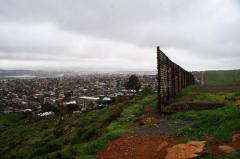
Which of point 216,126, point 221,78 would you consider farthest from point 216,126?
point 221,78

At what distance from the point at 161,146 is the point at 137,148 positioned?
61cm

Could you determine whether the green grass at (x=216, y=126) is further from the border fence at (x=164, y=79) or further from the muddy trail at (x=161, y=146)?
the border fence at (x=164, y=79)

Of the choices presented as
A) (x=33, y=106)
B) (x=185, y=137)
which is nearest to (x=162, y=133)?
(x=185, y=137)

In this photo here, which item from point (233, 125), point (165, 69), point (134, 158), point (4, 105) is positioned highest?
point (165, 69)

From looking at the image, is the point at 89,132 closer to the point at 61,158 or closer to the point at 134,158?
the point at 61,158

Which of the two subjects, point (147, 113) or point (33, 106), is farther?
point (33, 106)

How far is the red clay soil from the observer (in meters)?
8.80

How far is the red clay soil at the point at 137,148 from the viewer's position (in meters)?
8.80

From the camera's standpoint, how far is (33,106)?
78812mm

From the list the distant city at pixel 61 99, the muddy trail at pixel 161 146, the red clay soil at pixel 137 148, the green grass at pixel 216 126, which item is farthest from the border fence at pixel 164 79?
the distant city at pixel 61 99

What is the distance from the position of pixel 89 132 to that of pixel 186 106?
12.6 ft

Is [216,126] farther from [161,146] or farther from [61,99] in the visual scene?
[61,99]

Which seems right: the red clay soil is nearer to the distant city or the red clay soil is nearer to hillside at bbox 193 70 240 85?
the distant city

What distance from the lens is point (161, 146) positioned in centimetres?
921
